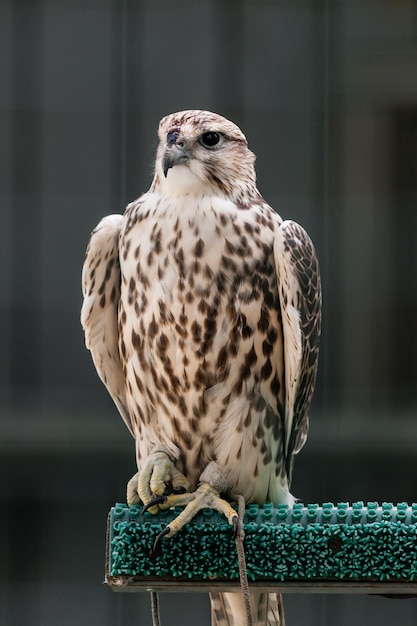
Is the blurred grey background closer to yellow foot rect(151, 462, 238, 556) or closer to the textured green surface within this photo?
yellow foot rect(151, 462, 238, 556)

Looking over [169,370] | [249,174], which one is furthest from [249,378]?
[249,174]

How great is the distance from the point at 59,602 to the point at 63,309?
1.03m

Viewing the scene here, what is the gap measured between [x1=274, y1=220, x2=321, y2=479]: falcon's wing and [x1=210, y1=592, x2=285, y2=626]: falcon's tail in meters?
0.33

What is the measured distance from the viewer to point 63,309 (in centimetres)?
378

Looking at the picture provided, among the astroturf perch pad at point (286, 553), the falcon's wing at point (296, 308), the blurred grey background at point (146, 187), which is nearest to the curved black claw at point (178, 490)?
the astroturf perch pad at point (286, 553)

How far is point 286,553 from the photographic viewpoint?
6.09 feet

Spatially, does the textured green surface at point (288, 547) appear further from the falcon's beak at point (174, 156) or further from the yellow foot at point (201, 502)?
the falcon's beak at point (174, 156)

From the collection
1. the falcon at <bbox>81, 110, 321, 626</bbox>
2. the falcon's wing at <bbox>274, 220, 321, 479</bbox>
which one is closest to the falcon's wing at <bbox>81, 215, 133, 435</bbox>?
the falcon at <bbox>81, 110, 321, 626</bbox>

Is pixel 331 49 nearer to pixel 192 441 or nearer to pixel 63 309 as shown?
pixel 63 309

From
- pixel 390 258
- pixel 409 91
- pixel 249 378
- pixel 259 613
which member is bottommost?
pixel 259 613

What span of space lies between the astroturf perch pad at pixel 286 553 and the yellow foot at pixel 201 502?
2cm

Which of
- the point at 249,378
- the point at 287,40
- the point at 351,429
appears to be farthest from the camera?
the point at 287,40

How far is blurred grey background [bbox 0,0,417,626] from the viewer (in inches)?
146

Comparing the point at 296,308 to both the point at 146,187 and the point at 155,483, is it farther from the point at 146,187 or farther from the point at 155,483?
the point at 146,187
